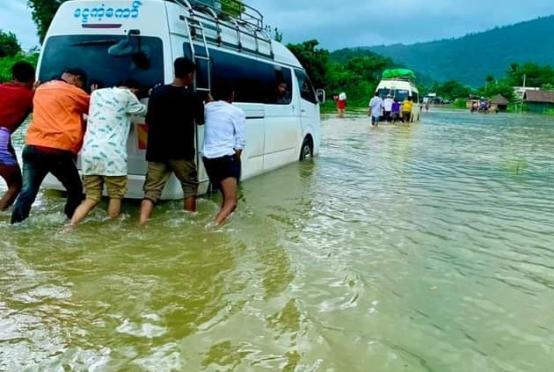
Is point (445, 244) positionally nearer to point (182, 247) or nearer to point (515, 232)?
point (515, 232)

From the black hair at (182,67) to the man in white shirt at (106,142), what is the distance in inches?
20.4

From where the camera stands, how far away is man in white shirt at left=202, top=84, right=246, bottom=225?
608 cm

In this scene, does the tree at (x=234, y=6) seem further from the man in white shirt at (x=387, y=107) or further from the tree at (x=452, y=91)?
the tree at (x=452, y=91)

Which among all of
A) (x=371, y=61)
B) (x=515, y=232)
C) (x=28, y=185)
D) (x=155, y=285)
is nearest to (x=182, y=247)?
(x=155, y=285)

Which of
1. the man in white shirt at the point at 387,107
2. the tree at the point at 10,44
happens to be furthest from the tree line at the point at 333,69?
the man in white shirt at the point at 387,107

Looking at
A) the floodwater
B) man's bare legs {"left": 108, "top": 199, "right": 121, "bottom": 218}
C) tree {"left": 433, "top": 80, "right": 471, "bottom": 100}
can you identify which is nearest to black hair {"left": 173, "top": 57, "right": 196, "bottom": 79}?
man's bare legs {"left": 108, "top": 199, "right": 121, "bottom": 218}

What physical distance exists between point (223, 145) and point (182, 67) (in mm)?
954

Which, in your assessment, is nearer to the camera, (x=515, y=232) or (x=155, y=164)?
(x=155, y=164)

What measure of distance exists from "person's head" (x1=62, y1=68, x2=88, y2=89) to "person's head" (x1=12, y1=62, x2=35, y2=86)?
444mm

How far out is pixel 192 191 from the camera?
617 cm

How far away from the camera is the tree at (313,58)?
47906 millimetres

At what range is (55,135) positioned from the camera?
5.50 meters

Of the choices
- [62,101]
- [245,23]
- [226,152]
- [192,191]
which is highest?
[245,23]

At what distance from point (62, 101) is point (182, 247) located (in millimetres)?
1886
